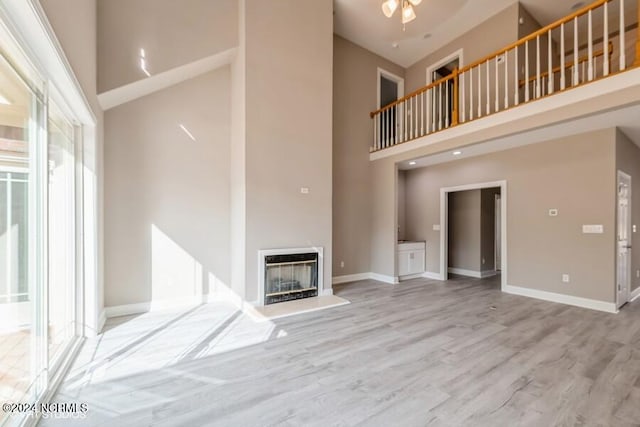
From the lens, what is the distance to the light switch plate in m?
3.98

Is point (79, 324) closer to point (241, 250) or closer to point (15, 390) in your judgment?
point (15, 390)

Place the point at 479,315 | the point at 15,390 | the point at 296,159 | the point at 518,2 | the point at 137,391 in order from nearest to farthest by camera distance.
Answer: the point at 15,390 → the point at 137,391 → the point at 479,315 → the point at 296,159 → the point at 518,2

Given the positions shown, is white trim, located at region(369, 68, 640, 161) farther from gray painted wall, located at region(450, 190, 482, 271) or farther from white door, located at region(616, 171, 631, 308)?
gray painted wall, located at region(450, 190, 482, 271)

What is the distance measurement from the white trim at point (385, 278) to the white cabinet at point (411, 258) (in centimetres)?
35

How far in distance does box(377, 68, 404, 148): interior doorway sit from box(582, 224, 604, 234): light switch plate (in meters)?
3.45

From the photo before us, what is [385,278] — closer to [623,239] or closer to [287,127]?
[287,127]

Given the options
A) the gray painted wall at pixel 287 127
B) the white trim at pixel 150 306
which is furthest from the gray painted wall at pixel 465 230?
the white trim at pixel 150 306

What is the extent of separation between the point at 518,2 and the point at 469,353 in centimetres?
622

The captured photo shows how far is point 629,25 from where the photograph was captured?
552 centimetres

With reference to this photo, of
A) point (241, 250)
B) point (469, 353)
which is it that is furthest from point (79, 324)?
point (469, 353)

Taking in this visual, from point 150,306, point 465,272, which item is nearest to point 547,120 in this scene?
point 465,272

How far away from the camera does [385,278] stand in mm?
5816

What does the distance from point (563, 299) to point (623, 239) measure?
52.3 inches

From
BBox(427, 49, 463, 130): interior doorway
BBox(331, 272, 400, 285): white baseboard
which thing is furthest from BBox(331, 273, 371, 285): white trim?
BBox(427, 49, 463, 130): interior doorway
